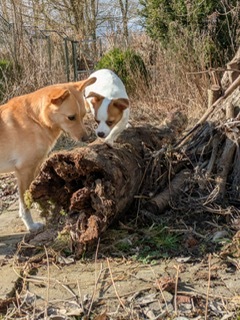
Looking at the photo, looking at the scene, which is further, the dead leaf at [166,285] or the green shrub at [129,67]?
the green shrub at [129,67]

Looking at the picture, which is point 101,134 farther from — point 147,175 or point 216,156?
point 216,156

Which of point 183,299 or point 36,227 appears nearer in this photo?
point 183,299

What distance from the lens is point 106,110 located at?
18.7ft

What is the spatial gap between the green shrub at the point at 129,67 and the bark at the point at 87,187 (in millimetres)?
5724

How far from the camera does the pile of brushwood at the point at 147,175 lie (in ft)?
11.2

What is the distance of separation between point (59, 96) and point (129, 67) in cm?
576

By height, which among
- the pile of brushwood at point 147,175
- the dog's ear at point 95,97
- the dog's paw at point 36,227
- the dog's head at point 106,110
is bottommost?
the dog's paw at point 36,227

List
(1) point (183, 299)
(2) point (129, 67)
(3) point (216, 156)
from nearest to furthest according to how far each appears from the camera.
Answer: (1) point (183, 299), (3) point (216, 156), (2) point (129, 67)

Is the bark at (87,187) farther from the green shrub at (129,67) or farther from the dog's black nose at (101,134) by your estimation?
the green shrub at (129,67)

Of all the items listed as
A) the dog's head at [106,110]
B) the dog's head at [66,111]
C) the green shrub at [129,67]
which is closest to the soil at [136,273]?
the dog's head at [66,111]

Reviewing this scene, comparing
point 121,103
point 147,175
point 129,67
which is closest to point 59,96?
point 147,175

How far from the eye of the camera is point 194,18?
8.93 meters

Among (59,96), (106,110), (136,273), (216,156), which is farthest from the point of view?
(106,110)

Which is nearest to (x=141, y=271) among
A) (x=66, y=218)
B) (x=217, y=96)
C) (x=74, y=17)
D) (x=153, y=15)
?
(x=66, y=218)
